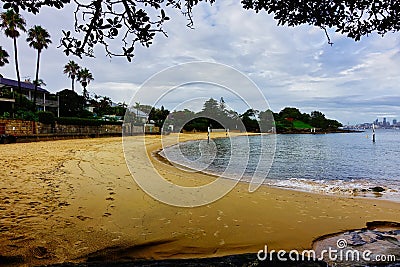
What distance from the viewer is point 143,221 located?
4918 millimetres

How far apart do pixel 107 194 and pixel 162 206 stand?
5.25 feet

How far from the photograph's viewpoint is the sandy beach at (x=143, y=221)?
3633mm

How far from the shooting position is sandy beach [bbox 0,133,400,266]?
3633 mm

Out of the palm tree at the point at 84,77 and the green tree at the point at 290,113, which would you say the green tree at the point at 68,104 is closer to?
the palm tree at the point at 84,77

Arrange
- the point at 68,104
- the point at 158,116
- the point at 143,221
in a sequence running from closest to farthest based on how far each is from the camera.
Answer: the point at 143,221 < the point at 68,104 < the point at 158,116

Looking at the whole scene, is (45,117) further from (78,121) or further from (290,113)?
(290,113)

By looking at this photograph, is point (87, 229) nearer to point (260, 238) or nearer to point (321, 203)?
point (260, 238)

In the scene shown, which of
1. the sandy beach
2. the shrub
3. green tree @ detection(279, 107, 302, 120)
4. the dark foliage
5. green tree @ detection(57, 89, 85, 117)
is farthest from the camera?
green tree @ detection(279, 107, 302, 120)

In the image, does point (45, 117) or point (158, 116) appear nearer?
point (45, 117)

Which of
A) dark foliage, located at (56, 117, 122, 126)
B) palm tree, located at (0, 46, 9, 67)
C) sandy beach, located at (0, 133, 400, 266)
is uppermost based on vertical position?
palm tree, located at (0, 46, 9, 67)

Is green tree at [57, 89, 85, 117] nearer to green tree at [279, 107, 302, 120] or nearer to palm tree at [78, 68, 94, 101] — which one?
palm tree at [78, 68, 94, 101]

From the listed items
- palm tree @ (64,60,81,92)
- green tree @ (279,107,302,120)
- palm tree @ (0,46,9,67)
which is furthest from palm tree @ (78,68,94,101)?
green tree @ (279,107,302,120)

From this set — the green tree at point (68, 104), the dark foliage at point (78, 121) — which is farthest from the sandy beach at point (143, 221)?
the green tree at point (68, 104)

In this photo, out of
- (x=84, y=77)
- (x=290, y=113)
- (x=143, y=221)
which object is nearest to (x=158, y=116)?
(x=84, y=77)
